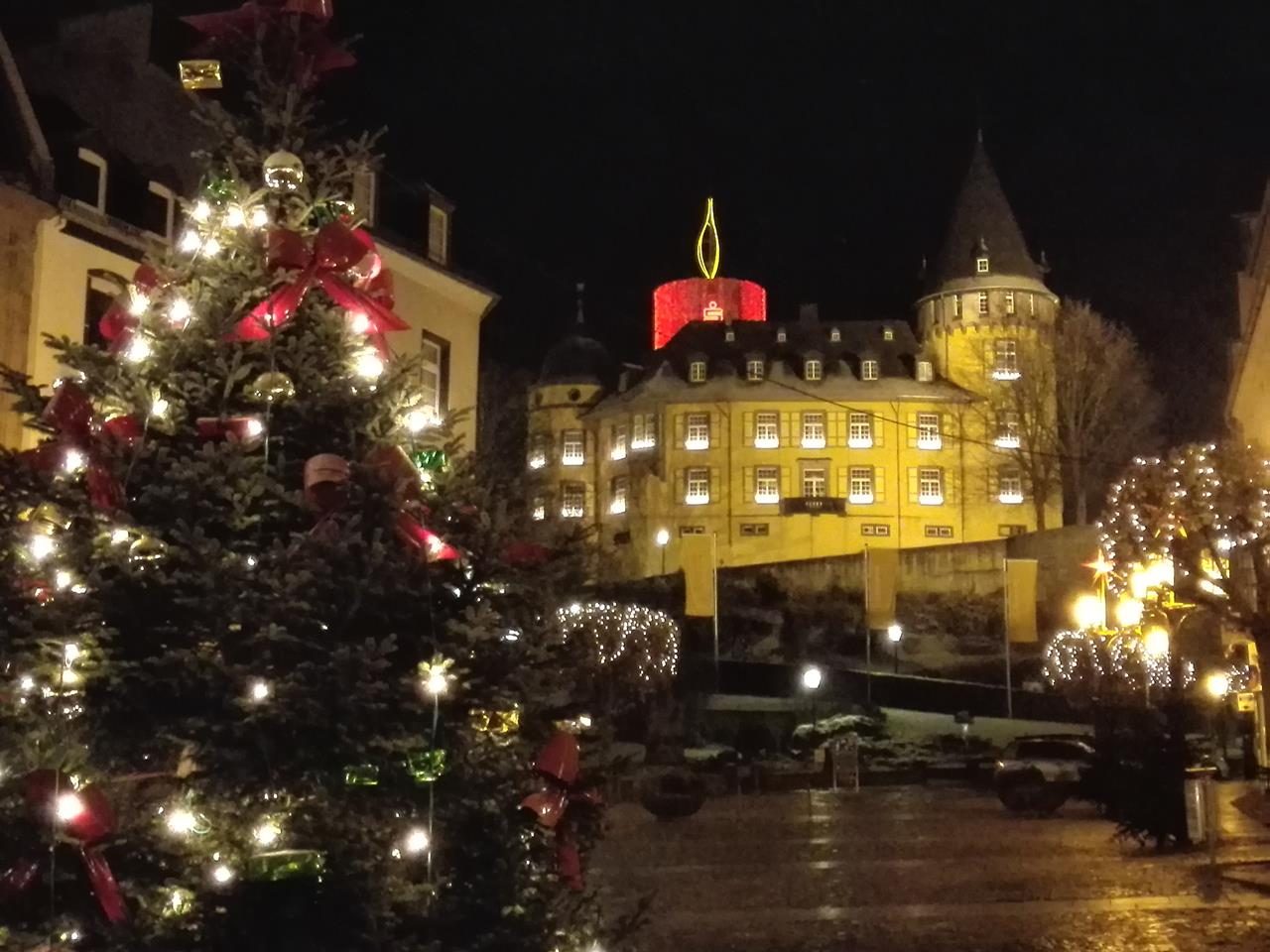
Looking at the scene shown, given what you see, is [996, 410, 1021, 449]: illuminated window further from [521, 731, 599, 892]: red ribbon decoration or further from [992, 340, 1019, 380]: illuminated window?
[521, 731, 599, 892]: red ribbon decoration

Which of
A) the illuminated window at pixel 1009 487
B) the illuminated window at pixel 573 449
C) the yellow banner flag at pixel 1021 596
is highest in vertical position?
the illuminated window at pixel 573 449

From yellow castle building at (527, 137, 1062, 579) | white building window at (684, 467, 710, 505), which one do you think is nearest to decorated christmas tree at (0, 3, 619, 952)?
yellow castle building at (527, 137, 1062, 579)

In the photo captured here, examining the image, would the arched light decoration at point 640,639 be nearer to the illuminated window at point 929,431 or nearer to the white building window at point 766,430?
the white building window at point 766,430

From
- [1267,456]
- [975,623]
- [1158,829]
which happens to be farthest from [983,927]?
[975,623]

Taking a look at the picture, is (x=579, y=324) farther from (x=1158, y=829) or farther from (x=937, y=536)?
(x=1158, y=829)

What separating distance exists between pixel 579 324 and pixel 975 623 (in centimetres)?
4089

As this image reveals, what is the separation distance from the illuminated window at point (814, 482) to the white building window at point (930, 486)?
5.19 meters

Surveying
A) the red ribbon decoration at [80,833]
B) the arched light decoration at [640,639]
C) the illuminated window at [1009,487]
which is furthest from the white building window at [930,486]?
the red ribbon decoration at [80,833]

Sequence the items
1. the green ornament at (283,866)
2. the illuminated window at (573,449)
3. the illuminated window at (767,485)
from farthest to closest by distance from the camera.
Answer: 1. the illuminated window at (573,449)
2. the illuminated window at (767,485)
3. the green ornament at (283,866)

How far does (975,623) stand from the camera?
219 feet

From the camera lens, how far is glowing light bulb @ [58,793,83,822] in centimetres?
597

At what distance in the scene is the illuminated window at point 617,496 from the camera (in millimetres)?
87062

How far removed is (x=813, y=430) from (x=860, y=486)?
4118mm

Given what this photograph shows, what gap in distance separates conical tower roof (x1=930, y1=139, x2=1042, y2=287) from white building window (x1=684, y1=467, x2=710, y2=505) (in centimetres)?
1780
